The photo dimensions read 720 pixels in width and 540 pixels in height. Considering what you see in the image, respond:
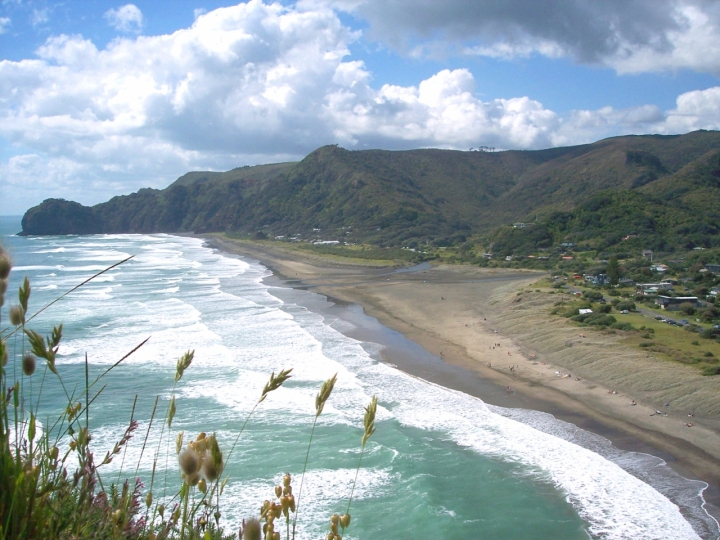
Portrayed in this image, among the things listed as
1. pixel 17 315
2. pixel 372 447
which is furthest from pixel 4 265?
pixel 372 447

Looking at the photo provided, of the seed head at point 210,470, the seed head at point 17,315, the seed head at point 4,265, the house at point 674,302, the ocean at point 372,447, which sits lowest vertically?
the ocean at point 372,447

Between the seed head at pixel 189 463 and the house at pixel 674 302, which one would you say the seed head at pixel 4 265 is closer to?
the seed head at pixel 189 463

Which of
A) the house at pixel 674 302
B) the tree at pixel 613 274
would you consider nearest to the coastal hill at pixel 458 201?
the tree at pixel 613 274

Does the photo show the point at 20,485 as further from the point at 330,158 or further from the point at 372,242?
the point at 330,158

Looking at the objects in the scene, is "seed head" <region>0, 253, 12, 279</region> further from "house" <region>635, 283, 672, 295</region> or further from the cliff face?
the cliff face

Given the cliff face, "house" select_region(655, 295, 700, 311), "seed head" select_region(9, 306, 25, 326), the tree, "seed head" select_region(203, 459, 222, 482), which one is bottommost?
"house" select_region(655, 295, 700, 311)

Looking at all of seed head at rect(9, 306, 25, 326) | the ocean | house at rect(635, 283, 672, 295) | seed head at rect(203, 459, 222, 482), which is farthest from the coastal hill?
seed head at rect(9, 306, 25, 326)

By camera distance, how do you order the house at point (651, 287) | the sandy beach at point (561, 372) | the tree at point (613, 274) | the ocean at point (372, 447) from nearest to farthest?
the ocean at point (372, 447) < the sandy beach at point (561, 372) < the house at point (651, 287) < the tree at point (613, 274)
